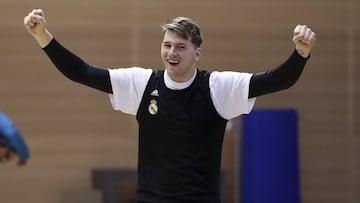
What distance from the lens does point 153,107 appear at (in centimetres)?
421

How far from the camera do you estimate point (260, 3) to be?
794 cm

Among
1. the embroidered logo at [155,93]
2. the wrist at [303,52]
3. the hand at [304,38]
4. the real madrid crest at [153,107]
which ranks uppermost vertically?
Answer: the hand at [304,38]

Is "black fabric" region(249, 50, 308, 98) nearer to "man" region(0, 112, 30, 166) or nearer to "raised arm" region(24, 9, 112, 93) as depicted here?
"raised arm" region(24, 9, 112, 93)

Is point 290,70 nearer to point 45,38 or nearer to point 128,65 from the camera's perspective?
point 45,38

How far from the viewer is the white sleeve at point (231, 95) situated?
4.20 m

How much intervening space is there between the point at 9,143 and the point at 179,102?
0.95m

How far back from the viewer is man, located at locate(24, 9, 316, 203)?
13.5ft

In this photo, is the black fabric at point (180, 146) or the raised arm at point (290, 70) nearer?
the raised arm at point (290, 70)

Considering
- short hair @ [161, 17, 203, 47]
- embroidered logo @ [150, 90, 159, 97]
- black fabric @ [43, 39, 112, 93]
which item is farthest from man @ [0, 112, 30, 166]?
short hair @ [161, 17, 203, 47]

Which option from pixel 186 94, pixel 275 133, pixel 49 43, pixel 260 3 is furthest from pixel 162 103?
pixel 260 3

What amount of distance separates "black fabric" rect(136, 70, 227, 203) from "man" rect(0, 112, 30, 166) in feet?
2.39

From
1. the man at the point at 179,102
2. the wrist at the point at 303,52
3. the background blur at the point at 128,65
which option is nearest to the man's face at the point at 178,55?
the man at the point at 179,102

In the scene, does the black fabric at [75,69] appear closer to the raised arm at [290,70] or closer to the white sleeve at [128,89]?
the white sleeve at [128,89]

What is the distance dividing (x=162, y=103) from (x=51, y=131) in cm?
373
